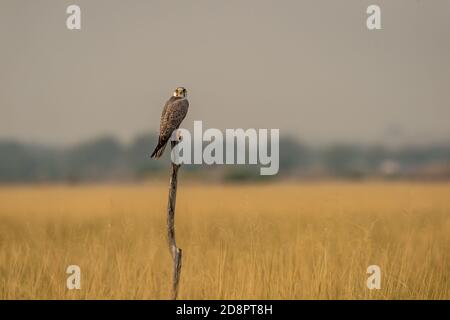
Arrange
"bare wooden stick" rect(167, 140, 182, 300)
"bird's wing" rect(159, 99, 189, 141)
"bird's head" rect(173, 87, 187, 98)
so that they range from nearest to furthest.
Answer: "bare wooden stick" rect(167, 140, 182, 300), "bird's wing" rect(159, 99, 189, 141), "bird's head" rect(173, 87, 187, 98)

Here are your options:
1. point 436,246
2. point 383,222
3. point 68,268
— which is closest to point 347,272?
point 436,246

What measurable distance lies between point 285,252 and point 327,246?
76cm

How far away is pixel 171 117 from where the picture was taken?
26.3 ft

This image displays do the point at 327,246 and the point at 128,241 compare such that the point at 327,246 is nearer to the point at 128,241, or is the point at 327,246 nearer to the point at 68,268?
the point at 128,241

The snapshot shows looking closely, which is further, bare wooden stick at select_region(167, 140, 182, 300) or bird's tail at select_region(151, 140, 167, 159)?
bird's tail at select_region(151, 140, 167, 159)

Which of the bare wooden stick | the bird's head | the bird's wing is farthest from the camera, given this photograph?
the bird's head

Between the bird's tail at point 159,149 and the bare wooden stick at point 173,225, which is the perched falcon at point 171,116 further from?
the bare wooden stick at point 173,225

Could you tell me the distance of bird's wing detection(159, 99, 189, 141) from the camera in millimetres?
8008

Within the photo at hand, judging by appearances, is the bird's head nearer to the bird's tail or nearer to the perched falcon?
the perched falcon

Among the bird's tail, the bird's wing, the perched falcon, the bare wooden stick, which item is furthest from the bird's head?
the bare wooden stick

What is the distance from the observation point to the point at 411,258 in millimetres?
9539

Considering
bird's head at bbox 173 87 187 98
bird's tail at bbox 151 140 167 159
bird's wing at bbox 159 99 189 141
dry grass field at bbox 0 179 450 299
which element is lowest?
dry grass field at bbox 0 179 450 299

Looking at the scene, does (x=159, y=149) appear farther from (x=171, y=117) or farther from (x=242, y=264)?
(x=242, y=264)

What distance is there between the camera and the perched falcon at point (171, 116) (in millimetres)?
A: 8016
